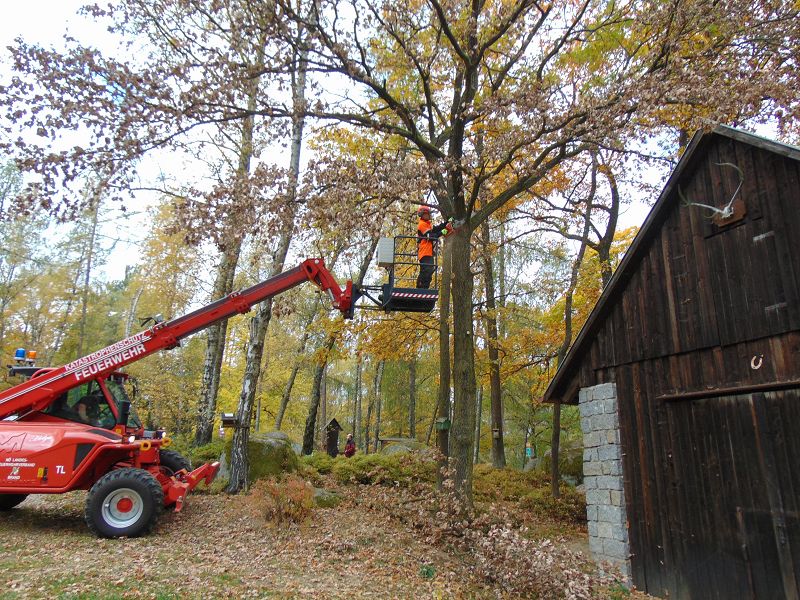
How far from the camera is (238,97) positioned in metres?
9.25

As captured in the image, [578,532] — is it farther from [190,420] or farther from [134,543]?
[190,420]

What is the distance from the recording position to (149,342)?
30.7 feet

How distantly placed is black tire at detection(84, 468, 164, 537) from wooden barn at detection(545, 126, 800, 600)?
693 cm

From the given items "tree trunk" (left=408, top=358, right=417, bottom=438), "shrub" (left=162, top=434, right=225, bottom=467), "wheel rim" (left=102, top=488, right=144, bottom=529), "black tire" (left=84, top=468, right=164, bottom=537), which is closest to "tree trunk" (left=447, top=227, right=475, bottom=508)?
"black tire" (left=84, top=468, right=164, bottom=537)

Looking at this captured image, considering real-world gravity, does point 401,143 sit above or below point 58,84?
above

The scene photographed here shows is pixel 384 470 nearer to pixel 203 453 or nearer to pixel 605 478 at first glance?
pixel 203 453

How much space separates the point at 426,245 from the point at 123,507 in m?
6.87

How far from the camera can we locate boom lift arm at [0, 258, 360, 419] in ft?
28.8

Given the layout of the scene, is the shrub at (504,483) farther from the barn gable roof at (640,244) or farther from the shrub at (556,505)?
Result: the barn gable roof at (640,244)

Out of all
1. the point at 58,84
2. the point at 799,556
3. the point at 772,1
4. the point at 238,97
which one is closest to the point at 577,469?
the point at 799,556

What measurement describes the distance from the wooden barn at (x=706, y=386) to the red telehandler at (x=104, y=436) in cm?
490

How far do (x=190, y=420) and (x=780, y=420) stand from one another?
2143 centimetres

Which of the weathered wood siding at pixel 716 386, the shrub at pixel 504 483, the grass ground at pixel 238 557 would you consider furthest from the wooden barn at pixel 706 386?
the shrub at pixel 504 483

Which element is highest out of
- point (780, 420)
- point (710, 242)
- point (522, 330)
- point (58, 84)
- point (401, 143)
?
point (401, 143)
